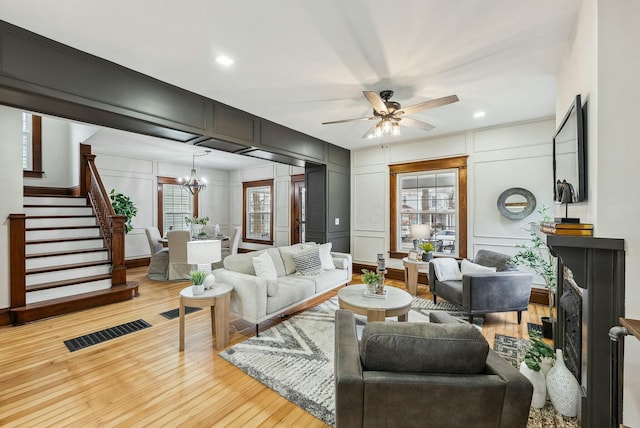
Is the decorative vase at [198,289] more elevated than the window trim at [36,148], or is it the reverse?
the window trim at [36,148]

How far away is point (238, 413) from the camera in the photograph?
6.27 feet

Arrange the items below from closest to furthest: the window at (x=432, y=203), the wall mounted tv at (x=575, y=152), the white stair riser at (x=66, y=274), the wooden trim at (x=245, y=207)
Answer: the wall mounted tv at (x=575, y=152), the white stair riser at (x=66, y=274), the window at (x=432, y=203), the wooden trim at (x=245, y=207)

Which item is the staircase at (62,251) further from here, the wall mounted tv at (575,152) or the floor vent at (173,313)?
the wall mounted tv at (575,152)

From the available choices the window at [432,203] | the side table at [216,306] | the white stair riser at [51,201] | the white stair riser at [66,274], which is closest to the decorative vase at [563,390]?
the side table at [216,306]

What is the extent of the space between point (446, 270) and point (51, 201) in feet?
22.7

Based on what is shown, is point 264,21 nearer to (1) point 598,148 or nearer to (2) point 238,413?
(1) point 598,148

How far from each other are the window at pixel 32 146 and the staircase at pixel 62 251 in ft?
3.47

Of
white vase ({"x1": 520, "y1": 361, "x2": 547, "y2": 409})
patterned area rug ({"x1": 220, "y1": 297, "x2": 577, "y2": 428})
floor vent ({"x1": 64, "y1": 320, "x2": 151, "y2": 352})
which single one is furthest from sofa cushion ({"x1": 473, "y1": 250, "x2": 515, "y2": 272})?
floor vent ({"x1": 64, "y1": 320, "x2": 151, "y2": 352})

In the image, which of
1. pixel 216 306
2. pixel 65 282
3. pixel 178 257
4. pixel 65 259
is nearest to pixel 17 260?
pixel 65 282

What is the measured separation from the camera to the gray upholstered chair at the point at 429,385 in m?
1.21

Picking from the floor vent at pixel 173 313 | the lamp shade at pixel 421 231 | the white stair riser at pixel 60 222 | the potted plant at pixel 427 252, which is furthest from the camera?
the lamp shade at pixel 421 231

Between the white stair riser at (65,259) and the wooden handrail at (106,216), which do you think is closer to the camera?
the white stair riser at (65,259)

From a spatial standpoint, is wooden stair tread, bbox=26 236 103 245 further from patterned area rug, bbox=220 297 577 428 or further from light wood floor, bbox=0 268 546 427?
patterned area rug, bbox=220 297 577 428

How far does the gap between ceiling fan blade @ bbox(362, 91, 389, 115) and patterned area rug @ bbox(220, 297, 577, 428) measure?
7.96 ft
